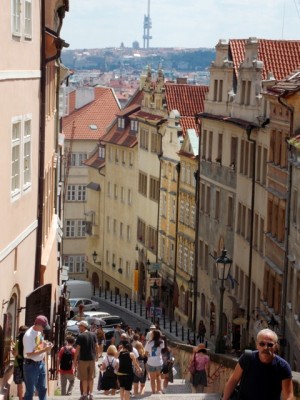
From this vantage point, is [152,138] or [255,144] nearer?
[255,144]

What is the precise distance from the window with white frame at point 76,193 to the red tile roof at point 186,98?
933 inches

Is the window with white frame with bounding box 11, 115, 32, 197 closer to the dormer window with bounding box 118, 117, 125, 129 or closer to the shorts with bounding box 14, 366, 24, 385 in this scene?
the shorts with bounding box 14, 366, 24, 385

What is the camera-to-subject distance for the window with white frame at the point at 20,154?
21.1m

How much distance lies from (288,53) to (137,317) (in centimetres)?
2144

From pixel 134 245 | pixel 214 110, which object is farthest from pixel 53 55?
pixel 134 245

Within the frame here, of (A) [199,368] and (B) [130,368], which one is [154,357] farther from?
(B) [130,368]

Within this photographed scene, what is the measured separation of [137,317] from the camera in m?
67.5

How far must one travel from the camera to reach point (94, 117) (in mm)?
93875

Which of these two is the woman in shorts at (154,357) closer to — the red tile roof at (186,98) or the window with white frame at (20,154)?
the window with white frame at (20,154)

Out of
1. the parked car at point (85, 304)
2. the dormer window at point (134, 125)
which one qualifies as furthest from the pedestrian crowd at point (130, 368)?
the dormer window at point (134, 125)

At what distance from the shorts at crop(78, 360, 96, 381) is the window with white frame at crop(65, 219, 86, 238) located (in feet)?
226

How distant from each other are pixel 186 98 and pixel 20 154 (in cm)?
4677

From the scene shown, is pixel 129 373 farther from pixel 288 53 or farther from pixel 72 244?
pixel 72 244

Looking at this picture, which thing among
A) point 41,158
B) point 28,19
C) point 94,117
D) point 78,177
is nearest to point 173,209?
point 78,177
